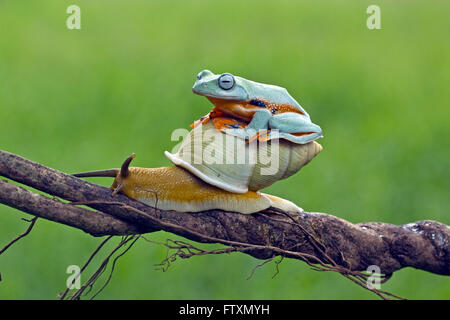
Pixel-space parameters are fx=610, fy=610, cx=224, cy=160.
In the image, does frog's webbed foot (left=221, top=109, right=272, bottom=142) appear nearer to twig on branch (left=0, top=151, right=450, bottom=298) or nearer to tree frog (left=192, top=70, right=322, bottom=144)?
tree frog (left=192, top=70, right=322, bottom=144)

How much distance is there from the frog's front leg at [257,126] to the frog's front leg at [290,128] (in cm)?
2

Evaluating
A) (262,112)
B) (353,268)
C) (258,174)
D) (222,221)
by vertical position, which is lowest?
(353,268)

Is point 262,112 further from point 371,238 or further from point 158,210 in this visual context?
point 371,238

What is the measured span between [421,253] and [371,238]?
0.18 meters

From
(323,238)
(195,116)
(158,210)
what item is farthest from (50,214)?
(195,116)

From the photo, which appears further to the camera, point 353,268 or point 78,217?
point 353,268

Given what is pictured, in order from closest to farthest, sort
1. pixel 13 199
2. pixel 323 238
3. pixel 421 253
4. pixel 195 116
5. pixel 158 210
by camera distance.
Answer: pixel 13 199 < pixel 158 210 < pixel 323 238 < pixel 421 253 < pixel 195 116

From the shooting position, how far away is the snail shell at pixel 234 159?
1633 mm

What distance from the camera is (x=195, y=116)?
3715 millimetres

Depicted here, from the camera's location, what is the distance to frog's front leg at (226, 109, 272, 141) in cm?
165

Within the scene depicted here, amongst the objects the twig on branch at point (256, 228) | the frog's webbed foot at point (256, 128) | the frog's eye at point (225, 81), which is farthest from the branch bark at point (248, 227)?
the frog's eye at point (225, 81)

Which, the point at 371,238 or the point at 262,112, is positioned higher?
the point at 262,112

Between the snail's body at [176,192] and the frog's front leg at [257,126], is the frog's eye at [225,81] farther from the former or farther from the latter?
the snail's body at [176,192]

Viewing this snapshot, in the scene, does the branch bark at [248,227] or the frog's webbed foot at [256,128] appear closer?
the branch bark at [248,227]
